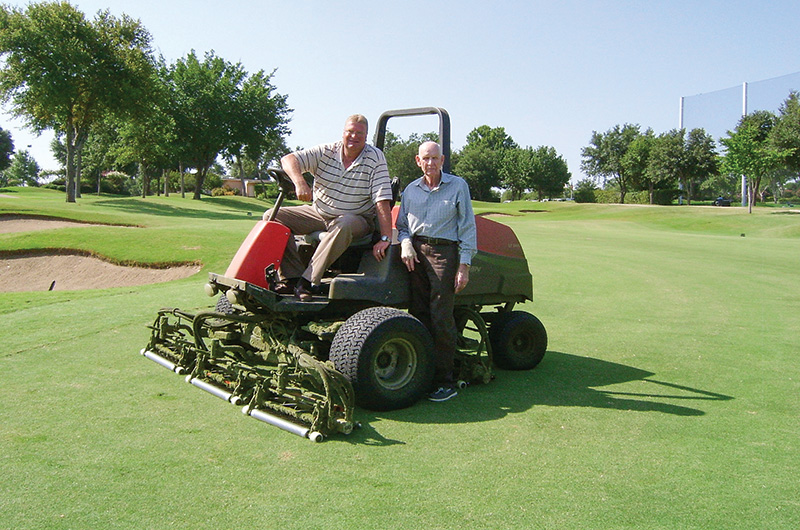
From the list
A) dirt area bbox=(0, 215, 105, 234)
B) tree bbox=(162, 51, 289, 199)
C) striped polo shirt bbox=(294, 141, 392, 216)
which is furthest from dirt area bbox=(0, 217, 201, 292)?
tree bbox=(162, 51, 289, 199)

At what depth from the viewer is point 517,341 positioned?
6457mm

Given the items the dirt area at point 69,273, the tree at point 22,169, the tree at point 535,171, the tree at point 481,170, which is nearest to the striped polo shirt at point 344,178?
the dirt area at point 69,273

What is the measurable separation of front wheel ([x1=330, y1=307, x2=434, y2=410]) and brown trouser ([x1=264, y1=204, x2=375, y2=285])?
52 cm

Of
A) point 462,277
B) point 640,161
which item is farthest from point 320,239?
point 640,161

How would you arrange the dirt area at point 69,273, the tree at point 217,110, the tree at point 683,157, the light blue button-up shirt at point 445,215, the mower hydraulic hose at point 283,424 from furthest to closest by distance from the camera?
1. the tree at point 683,157
2. the tree at point 217,110
3. the dirt area at point 69,273
4. the light blue button-up shirt at point 445,215
5. the mower hydraulic hose at point 283,424

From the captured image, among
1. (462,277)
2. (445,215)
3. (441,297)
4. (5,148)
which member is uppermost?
(5,148)

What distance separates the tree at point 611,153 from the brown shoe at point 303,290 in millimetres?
81180

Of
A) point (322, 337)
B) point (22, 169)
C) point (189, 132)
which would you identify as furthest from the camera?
point (22, 169)

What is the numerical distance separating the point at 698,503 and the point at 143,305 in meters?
7.32

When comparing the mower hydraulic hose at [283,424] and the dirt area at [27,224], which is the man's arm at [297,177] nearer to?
the mower hydraulic hose at [283,424]

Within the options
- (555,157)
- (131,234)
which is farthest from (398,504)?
(555,157)

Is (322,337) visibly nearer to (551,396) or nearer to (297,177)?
(297,177)

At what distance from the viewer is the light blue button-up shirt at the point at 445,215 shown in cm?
532

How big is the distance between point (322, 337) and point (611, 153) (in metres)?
85.2
